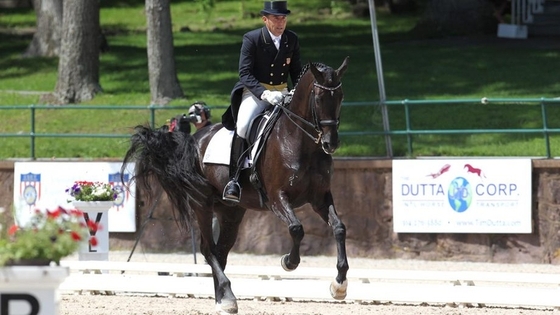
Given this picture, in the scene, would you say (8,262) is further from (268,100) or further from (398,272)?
(398,272)

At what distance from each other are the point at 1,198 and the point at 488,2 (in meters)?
14.6

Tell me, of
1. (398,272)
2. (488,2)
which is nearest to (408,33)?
(488,2)

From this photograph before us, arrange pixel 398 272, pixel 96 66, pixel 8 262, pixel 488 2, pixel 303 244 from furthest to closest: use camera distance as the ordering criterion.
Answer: pixel 488 2
pixel 96 66
pixel 303 244
pixel 398 272
pixel 8 262

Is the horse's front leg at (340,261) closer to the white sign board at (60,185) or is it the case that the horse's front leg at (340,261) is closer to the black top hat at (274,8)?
the black top hat at (274,8)

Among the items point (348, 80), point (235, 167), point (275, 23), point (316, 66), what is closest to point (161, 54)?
point (348, 80)

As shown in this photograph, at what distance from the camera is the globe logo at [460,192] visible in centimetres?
1480

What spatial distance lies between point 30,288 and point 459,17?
2272 cm

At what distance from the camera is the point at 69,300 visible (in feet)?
39.0

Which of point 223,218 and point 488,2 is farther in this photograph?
point 488,2

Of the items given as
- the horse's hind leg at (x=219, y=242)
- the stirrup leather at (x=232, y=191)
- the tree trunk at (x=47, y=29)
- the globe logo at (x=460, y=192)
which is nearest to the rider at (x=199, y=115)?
the horse's hind leg at (x=219, y=242)

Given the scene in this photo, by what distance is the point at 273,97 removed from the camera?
971 cm

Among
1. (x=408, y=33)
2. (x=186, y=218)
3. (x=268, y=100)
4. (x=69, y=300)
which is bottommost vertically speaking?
(x=69, y=300)

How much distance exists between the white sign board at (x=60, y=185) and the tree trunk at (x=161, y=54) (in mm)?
4293

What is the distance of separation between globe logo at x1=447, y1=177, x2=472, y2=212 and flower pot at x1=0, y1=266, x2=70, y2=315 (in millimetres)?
9721
